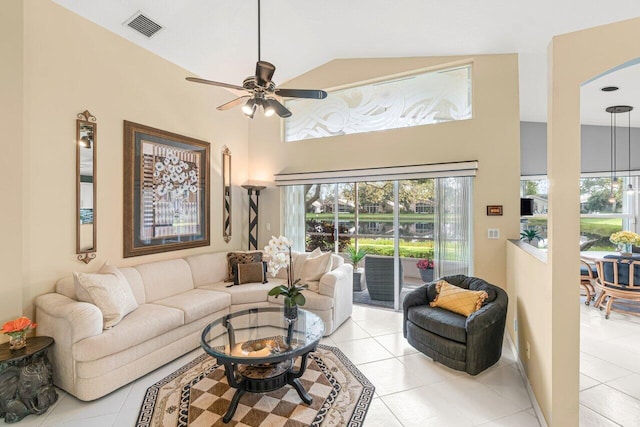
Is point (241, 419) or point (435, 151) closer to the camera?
point (241, 419)

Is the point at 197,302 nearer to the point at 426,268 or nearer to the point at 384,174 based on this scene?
the point at 384,174

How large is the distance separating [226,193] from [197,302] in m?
2.08

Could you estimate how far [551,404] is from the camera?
1.89 m

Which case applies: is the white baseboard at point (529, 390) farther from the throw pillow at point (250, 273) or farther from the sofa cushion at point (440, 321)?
the throw pillow at point (250, 273)

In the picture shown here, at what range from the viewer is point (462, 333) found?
105 inches

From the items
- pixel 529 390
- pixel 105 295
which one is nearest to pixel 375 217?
pixel 529 390

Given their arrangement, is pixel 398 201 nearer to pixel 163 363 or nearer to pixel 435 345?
pixel 435 345

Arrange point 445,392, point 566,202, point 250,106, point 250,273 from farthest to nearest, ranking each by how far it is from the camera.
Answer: point 250,273 < point 250,106 < point 445,392 < point 566,202

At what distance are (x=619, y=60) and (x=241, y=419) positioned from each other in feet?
11.2

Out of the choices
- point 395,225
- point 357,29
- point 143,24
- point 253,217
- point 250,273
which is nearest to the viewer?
point 143,24

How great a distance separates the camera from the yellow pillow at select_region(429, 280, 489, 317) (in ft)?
9.61

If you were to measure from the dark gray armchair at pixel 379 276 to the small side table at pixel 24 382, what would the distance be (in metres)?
3.75

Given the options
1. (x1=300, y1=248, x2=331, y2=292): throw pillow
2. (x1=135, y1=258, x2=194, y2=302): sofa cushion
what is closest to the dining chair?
(x1=300, y1=248, x2=331, y2=292): throw pillow

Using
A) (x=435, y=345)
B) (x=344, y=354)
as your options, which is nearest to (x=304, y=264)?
(x=344, y=354)
